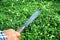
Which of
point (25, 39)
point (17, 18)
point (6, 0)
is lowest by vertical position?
point (25, 39)

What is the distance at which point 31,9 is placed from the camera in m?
4.22

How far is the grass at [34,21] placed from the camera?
11.6ft

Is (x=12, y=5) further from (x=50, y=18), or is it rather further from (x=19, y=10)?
(x=50, y=18)

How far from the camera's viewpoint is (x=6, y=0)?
4414mm

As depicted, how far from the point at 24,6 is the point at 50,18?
25.3 inches

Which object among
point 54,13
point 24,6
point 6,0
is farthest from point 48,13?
point 6,0

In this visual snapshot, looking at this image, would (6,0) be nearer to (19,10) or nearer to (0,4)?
(0,4)

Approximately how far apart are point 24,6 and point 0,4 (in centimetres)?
49

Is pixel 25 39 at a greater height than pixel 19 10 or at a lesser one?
lesser

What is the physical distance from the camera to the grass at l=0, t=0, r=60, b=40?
139 inches

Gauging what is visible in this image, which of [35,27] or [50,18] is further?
[50,18]

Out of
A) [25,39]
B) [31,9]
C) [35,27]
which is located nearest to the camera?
[25,39]

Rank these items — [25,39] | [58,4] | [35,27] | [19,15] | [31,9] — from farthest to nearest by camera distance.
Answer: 1. [58,4]
2. [31,9]
3. [19,15]
4. [35,27]
5. [25,39]

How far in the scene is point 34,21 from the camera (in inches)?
150
